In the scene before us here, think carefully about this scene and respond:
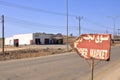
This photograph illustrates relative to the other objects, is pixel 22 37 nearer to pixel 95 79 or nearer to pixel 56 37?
pixel 56 37

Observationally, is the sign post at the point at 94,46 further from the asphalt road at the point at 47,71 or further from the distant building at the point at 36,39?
the distant building at the point at 36,39

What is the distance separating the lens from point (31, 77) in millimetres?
15055

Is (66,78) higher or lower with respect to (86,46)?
lower

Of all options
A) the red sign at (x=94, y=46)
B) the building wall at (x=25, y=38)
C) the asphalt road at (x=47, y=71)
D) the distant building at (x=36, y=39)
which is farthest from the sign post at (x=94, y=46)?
the building wall at (x=25, y=38)

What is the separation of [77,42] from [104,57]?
0.93m

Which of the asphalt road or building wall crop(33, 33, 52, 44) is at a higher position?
building wall crop(33, 33, 52, 44)

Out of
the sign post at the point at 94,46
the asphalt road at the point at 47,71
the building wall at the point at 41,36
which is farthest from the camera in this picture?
the building wall at the point at 41,36

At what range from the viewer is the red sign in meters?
7.03

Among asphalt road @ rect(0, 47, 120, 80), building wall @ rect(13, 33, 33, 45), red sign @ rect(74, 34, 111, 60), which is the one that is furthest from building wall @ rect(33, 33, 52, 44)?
red sign @ rect(74, 34, 111, 60)

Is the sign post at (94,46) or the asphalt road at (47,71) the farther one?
the asphalt road at (47,71)

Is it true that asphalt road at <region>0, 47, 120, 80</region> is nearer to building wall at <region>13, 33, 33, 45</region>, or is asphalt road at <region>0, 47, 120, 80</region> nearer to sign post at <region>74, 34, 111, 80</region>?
sign post at <region>74, 34, 111, 80</region>

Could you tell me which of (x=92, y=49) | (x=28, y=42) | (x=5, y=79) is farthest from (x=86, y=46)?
(x=28, y=42)

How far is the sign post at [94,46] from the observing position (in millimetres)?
7016

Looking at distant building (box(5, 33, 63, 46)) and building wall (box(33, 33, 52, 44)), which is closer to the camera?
distant building (box(5, 33, 63, 46))
